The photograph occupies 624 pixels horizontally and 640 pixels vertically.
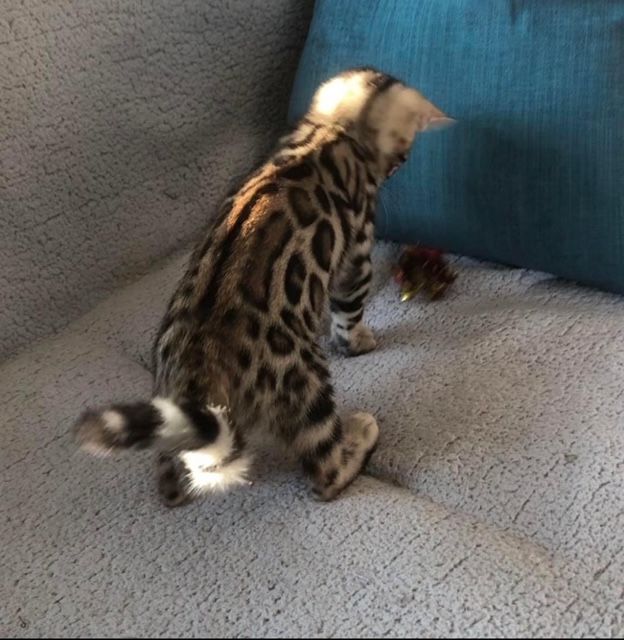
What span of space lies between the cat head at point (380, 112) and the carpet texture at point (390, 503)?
0.20 m

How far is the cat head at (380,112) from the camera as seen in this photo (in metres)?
1.20

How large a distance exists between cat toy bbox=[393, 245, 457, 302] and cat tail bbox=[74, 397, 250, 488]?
1.40 ft

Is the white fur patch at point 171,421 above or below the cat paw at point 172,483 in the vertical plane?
above

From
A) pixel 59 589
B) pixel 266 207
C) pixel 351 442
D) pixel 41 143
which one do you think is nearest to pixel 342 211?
pixel 266 207

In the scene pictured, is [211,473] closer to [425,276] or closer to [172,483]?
[172,483]

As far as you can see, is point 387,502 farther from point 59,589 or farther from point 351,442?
point 59,589

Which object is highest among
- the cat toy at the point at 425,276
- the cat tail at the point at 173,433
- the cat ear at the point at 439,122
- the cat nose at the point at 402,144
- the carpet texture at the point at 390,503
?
the cat ear at the point at 439,122

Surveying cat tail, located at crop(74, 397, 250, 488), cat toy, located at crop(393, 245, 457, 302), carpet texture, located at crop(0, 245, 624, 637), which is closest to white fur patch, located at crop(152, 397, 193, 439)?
cat tail, located at crop(74, 397, 250, 488)

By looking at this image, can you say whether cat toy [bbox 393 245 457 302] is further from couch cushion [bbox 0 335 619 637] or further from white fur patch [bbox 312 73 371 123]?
couch cushion [bbox 0 335 619 637]

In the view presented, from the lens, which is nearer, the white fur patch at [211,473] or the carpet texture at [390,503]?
the carpet texture at [390,503]

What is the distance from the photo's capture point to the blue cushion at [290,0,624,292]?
1133 mm

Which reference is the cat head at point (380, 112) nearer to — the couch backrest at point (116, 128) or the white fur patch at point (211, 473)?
the couch backrest at point (116, 128)

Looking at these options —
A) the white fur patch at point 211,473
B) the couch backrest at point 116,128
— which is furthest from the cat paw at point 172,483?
the couch backrest at point 116,128

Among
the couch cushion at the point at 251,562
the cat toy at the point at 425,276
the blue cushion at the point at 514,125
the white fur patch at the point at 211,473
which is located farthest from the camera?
the cat toy at the point at 425,276
